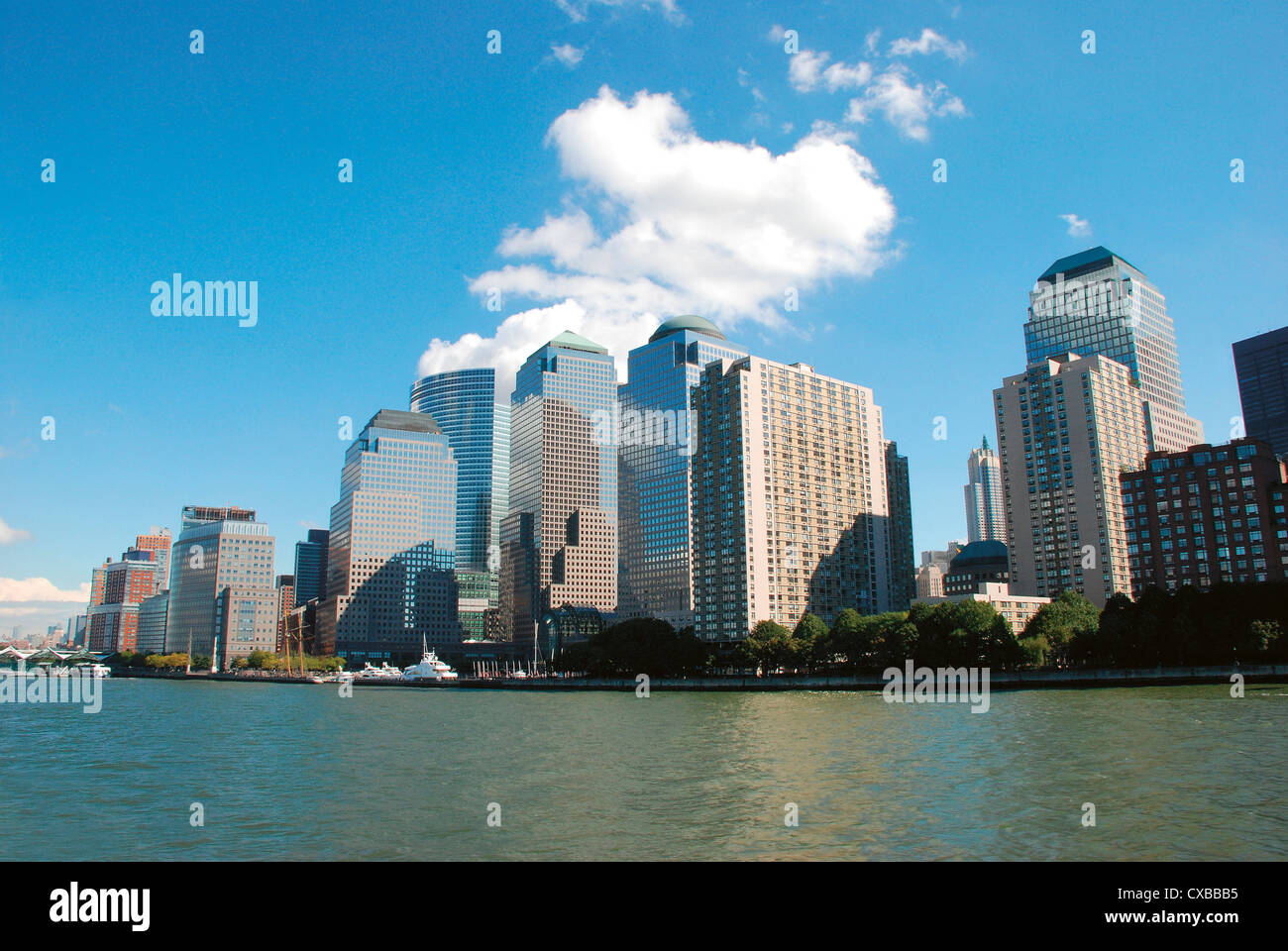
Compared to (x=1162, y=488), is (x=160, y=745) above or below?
below

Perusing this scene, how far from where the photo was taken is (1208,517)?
180125 mm

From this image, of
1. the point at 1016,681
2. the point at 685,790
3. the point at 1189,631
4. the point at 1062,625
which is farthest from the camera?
the point at 1062,625

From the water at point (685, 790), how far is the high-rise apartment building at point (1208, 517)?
113 m

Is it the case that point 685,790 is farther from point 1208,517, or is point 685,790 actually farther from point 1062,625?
point 1208,517

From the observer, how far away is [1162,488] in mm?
186625

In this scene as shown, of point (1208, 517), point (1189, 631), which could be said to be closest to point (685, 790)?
point (1189, 631)

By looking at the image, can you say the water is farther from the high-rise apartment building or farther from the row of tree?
the high-rise apartment building

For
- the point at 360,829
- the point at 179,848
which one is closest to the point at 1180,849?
the point at 360,829

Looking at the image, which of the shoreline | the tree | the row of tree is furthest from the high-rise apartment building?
the shoreline

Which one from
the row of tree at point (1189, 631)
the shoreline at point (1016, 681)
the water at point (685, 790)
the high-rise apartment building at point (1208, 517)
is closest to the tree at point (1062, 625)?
the row of tree at point (1189, 631)

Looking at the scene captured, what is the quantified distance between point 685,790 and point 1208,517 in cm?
Result: 17735
